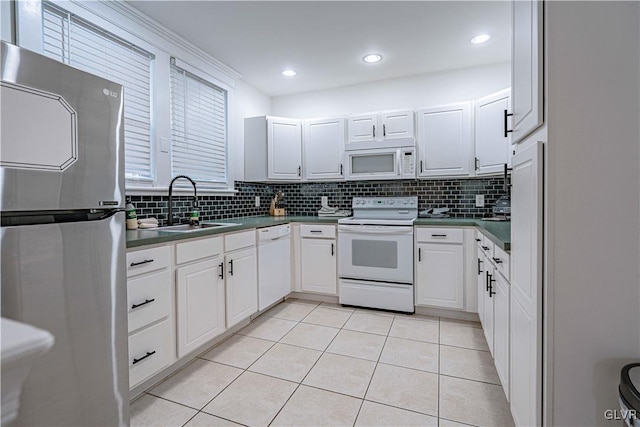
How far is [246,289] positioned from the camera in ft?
8.51

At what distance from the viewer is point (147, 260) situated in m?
1.69

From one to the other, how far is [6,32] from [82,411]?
1890mm

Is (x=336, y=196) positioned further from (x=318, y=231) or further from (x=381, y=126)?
(x=381, y=126)

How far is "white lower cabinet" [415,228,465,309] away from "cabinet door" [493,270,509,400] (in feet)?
3.15

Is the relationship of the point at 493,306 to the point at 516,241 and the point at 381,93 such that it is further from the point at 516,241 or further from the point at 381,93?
the point at 381,93

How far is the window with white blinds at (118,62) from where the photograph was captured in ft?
6.11

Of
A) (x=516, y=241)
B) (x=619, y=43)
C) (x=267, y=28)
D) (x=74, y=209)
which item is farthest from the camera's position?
(x=267, y=28)

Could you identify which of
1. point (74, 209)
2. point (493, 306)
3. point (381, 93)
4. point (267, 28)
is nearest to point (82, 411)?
point (74, 209)

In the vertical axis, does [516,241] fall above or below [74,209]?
below

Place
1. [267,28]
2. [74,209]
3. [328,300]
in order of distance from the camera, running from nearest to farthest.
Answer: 1. [74,209]
2. [267,28]
3. [328,300]

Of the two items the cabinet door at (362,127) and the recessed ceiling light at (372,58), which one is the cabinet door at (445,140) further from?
the recessed ceiling light at (372,58)

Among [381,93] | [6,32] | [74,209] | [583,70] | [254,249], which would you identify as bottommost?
[254,249]

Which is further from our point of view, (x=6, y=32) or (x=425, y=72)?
(x=425, y=72)

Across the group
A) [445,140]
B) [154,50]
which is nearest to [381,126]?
[445,140]
